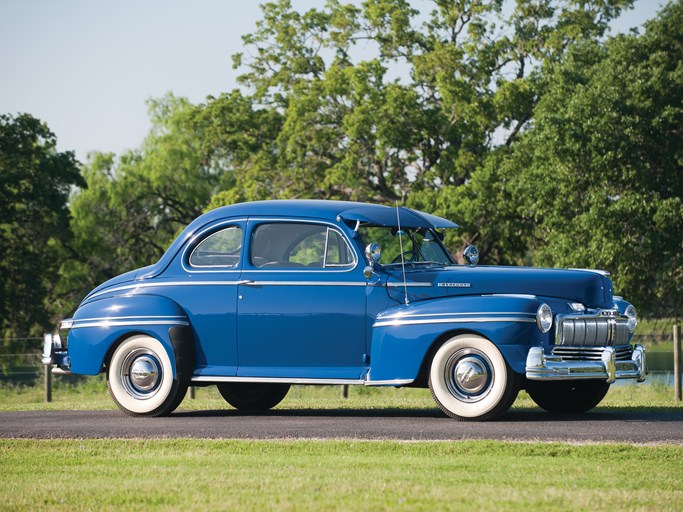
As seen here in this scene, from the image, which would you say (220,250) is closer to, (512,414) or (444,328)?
(444,328)

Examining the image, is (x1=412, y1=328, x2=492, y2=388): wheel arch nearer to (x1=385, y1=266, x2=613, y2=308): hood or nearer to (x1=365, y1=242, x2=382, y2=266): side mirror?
(x1=385, y1=266, x2=613, y2=308): hood

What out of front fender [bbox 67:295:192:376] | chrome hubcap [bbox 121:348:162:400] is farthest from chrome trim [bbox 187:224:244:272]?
chrome hubcap [bbox 121:348:162:400]

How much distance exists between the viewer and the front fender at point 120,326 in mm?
12820

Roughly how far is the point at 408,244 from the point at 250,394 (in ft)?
9.68

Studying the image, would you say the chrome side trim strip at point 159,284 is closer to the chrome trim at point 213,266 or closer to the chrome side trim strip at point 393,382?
the chrome trim at point 213,266

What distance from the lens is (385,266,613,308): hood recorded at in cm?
1194

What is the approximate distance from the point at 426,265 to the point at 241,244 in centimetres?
194

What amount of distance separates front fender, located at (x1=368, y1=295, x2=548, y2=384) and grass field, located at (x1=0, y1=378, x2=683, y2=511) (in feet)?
5.17

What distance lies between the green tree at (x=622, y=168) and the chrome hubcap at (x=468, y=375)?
2072 cm

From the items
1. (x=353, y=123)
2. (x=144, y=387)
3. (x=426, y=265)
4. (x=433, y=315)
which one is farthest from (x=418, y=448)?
(x=353, y=123)

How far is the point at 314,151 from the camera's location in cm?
4266

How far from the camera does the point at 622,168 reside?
32.6m

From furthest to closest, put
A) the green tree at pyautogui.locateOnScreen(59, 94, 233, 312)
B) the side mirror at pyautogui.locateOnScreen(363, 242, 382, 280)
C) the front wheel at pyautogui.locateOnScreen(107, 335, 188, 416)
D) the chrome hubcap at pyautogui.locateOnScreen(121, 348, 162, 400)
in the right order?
the green tree at pyautogui.locateOnScreen(59, 94, 233, 312) < the chrome hubcap at pyautogui.locateOnScreen(121, 348, 162, 400) < the front wheel at pyautogui.locateOnScreen(107, 335, 188, 416) < the side mirror at pyautogui.locateOnScreen(363, 242, 382, 280)

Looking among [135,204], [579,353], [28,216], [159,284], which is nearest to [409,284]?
[579,353]
